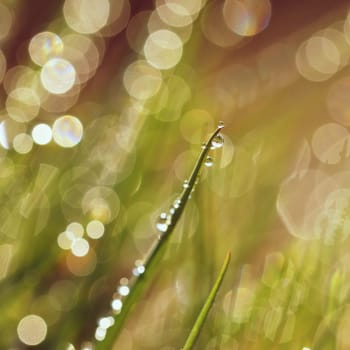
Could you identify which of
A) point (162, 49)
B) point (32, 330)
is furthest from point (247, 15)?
point (32, 330)

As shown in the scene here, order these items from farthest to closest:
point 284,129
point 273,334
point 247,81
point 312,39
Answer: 1. point 312,39
2. point 247,81
3. point 284,129
4. point 273,334

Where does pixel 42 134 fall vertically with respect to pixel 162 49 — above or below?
below

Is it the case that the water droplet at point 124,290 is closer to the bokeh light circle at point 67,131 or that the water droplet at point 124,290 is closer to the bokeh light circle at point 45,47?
the bokeh light circle at point 67,131

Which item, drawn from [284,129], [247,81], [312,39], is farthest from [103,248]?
[312,39]

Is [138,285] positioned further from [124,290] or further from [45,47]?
[45,47]

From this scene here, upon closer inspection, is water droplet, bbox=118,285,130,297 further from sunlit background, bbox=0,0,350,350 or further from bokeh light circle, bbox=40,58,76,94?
bokeh light circle, bbox=40,58,76,94

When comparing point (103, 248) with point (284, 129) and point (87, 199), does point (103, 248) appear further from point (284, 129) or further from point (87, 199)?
point (284, 129)
